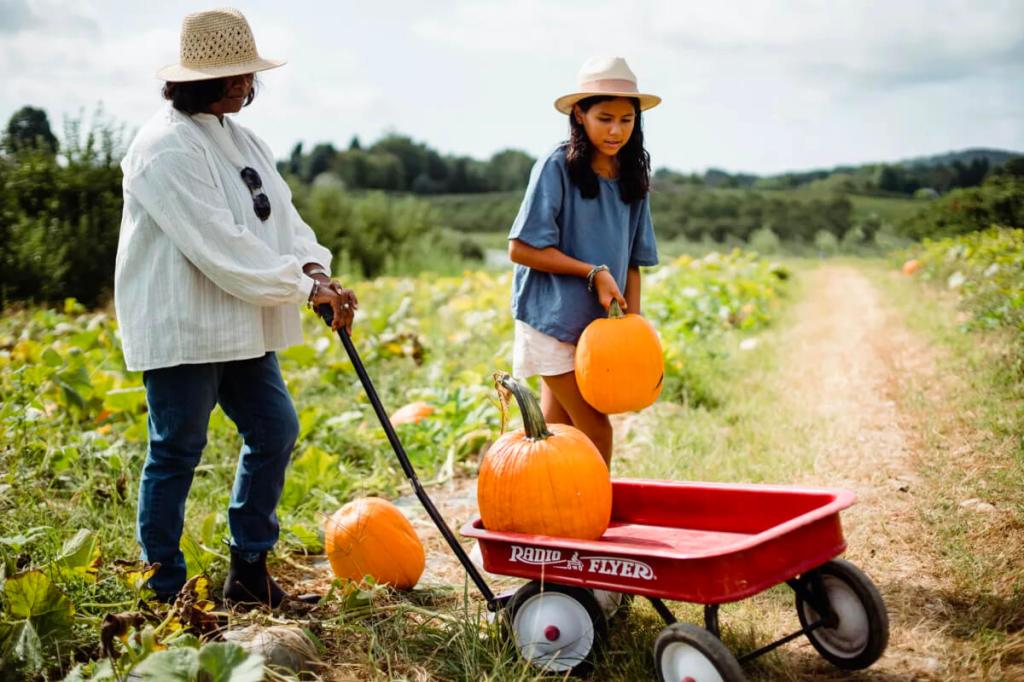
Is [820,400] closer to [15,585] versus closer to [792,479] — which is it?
[792,479]

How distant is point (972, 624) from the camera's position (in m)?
2.71

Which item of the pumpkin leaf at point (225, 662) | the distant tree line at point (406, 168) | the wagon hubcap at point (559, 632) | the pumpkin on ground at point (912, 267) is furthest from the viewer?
the distant tree line at point (406, 168)

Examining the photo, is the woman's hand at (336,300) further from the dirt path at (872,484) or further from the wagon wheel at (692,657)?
the wagon wheel at (692,657)

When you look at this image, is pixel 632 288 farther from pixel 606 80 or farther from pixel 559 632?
pixel 559 632

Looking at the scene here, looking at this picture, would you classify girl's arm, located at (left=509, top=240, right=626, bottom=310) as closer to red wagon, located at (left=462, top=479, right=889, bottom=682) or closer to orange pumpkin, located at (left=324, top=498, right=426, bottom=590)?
red wagon, located at (left=462, top=479, right=889, bottom=682)

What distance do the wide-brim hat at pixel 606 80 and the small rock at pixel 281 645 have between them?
193 centimetres

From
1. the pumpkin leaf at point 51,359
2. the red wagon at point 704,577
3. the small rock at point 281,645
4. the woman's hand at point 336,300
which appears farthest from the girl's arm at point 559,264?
the pumpkin leaf at point 51,359

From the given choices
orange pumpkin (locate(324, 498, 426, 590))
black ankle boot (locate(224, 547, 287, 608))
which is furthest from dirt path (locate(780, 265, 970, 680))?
black ankle boot (locate(224, 547, 287, 608))

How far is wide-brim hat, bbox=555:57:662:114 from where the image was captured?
3.09 m

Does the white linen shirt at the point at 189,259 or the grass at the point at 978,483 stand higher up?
the white linen shirt at the point at 189,259

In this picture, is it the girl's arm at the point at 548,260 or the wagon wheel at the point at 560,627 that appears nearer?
the wagon wheel at the point at 560,627

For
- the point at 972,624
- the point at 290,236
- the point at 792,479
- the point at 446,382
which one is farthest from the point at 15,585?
the point at 446,382

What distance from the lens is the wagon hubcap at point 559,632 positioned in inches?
105

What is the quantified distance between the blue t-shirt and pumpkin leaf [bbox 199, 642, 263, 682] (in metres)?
1.52
